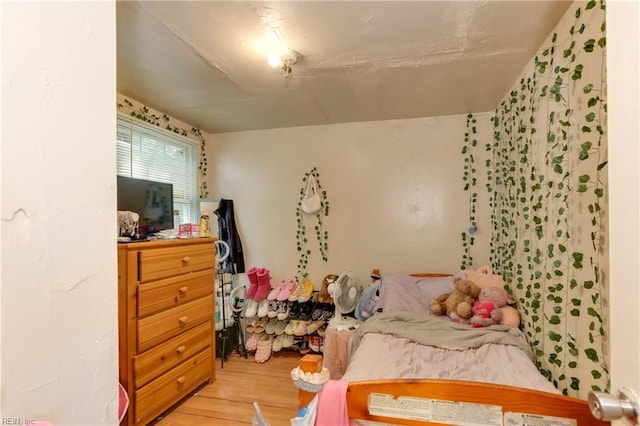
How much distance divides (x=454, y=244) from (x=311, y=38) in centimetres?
230

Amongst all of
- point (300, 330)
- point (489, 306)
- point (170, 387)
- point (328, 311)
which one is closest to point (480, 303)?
point (489, 306)

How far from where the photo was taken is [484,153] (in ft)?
9.68

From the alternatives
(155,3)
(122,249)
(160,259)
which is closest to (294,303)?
(160,259)

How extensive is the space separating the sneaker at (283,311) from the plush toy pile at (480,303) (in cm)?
144

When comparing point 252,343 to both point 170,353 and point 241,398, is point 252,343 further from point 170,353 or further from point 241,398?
point 170,353

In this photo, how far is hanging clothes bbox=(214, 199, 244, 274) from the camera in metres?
3.36

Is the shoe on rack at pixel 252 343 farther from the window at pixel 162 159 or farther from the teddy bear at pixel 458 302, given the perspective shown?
the teddy bear at pixel 458 302

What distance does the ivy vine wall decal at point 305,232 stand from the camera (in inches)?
131

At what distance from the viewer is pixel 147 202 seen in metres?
2.33

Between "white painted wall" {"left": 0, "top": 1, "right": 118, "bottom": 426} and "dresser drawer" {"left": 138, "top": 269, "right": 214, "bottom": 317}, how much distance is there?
3.01 ft

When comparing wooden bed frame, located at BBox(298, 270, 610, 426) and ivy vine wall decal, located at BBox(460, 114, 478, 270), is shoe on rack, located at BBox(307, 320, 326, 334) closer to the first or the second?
ivy vine wall decal, located at BBox(460, 114, 478, 270)

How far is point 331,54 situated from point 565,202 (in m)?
1.51

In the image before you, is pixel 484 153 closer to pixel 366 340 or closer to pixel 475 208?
pixel 475 208

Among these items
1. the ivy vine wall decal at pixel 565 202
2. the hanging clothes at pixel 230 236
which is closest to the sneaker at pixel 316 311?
the hanging clothes at pixel 230 236
